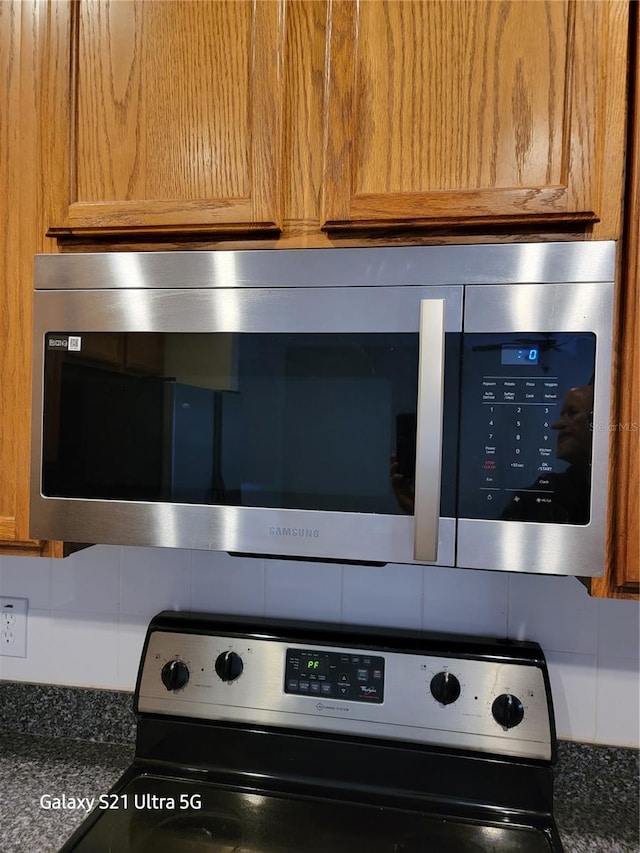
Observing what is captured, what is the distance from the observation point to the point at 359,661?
103 cm

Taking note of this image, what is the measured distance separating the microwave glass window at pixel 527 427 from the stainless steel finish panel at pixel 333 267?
8cm

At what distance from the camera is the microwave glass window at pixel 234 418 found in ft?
2.55

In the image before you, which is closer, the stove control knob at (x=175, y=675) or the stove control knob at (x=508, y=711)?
the stove control knob at (x=508, y=711)

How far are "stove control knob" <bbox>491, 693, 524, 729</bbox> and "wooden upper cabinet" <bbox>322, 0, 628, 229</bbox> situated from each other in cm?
71

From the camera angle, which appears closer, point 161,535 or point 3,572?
point 161,535

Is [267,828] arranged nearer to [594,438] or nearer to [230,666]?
[230,666]

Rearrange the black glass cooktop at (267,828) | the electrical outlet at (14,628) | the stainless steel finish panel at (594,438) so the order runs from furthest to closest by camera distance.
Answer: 1. the electrical outlet at (14,628)
2. the black glass cooktop at (267,828)
3. the stainless steel finish panel at (594,438)

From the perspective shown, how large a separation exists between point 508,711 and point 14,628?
93 cm

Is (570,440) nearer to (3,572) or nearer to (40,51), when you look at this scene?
(40,51)

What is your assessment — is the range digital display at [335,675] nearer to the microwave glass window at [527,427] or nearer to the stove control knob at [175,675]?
the stove control knob at [175,675]

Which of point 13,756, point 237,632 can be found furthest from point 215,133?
point 13,756

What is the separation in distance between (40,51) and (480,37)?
0.60 meters

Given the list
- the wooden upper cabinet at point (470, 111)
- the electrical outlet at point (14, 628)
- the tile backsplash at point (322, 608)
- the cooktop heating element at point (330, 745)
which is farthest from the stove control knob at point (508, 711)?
the electrical outlet at point (14, 628)

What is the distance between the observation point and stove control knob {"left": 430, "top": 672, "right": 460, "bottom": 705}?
100 centimetres
